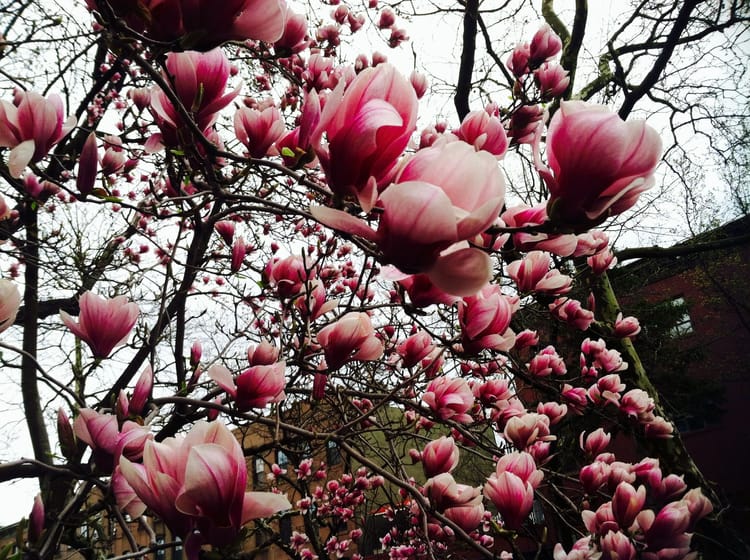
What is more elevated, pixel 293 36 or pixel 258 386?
pixel 293 36

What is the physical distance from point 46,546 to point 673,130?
7.28 metres

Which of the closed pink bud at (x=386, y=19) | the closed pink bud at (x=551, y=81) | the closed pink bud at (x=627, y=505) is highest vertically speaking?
the closed pink bud at (x=386, y=19)

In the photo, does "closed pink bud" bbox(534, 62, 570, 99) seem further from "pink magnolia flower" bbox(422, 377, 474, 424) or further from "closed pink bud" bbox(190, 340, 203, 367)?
"closed pink bud" bbox(190, 340, 203, 367)

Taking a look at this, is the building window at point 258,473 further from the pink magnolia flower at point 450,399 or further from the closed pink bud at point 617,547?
the closed pink bud at point 617,547

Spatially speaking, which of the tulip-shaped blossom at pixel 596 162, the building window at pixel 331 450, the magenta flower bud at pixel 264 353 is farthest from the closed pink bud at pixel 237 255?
the tulip-shaped blossom at pixel 596 162

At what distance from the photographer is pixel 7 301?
0.82 m

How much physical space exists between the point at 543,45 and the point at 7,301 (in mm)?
1671

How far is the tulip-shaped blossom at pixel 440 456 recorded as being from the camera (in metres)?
1.33

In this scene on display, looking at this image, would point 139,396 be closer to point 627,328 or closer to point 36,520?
point 36,520

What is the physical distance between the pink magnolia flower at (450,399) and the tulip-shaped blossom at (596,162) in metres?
0.98

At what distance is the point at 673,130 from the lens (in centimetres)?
614

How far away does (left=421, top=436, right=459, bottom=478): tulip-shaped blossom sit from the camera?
1.33 meters

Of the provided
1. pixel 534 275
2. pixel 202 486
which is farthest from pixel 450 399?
pixel 202 486

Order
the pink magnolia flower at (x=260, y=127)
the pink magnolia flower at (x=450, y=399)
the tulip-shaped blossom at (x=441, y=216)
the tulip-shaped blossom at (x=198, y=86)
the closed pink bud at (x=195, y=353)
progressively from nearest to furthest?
the tulip-shaped blossom at (x=441, y=216) < the tulip-shaped blossom at (x=198, y=86) < the pink magnolia flower at (x=260, y=127) < the pink magnolia flower at (x=450, y=399) < the closed pink bud at (x=195, y=353)
